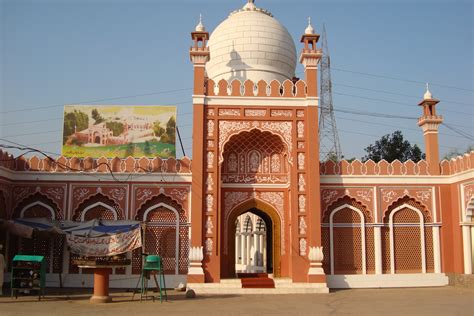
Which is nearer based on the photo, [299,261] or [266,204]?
[299,261]

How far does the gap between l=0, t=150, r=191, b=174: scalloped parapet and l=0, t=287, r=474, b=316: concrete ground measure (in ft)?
11.5

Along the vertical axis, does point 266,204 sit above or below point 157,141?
Answer: below

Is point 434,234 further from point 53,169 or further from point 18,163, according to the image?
point 18,163

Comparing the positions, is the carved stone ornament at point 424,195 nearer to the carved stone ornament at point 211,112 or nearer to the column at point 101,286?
the carved stone ornament at point 211,112

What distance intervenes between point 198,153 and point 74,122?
28.8 ft

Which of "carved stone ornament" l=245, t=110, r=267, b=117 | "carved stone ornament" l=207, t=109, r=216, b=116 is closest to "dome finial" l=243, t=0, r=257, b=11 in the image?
"carved stone ornament" l=245, t=110, r=267, b=117

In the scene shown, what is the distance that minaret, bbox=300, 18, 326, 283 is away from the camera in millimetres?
13969

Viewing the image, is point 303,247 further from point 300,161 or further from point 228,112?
point 228,112

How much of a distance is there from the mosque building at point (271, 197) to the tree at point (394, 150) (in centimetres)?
1924

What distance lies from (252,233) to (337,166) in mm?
9972

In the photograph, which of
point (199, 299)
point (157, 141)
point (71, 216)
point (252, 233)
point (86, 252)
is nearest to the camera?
point (199, 299)

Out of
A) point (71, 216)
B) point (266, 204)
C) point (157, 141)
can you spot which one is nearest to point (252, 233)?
point (157, 141)

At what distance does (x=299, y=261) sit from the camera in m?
14.1

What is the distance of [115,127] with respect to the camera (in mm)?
21406
